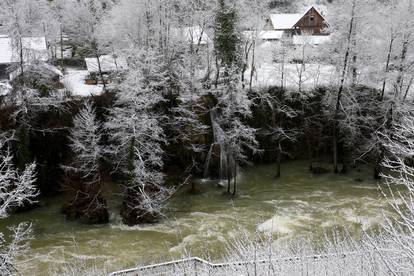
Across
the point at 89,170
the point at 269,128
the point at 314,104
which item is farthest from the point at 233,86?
the point at 89,170

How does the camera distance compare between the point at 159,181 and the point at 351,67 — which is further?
the point at 351,67

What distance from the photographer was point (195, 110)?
30.3 metres

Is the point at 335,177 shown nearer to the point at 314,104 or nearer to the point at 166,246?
the point at 314,104

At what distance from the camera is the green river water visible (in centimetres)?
2219

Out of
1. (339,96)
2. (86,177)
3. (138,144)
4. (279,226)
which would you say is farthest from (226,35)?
(279,226)

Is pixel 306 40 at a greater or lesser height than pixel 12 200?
greater

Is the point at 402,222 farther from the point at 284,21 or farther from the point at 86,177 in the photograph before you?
the point at 284,21

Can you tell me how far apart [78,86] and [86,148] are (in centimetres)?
1139

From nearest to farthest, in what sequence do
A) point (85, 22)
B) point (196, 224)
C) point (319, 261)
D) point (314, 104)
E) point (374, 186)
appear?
point (319, 261) < point (196, 224) < point (374, 186) < point (314, 104) < point (85, 22)

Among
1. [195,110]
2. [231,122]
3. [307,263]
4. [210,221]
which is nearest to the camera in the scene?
[307,263]

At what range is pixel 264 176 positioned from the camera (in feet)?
105

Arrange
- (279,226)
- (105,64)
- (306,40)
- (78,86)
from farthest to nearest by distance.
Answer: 1. (105,64)
2. (78,86)
3. (306,40)
4. (279,226)

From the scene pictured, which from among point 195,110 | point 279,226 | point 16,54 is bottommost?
point 279,226

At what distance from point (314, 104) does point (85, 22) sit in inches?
923
